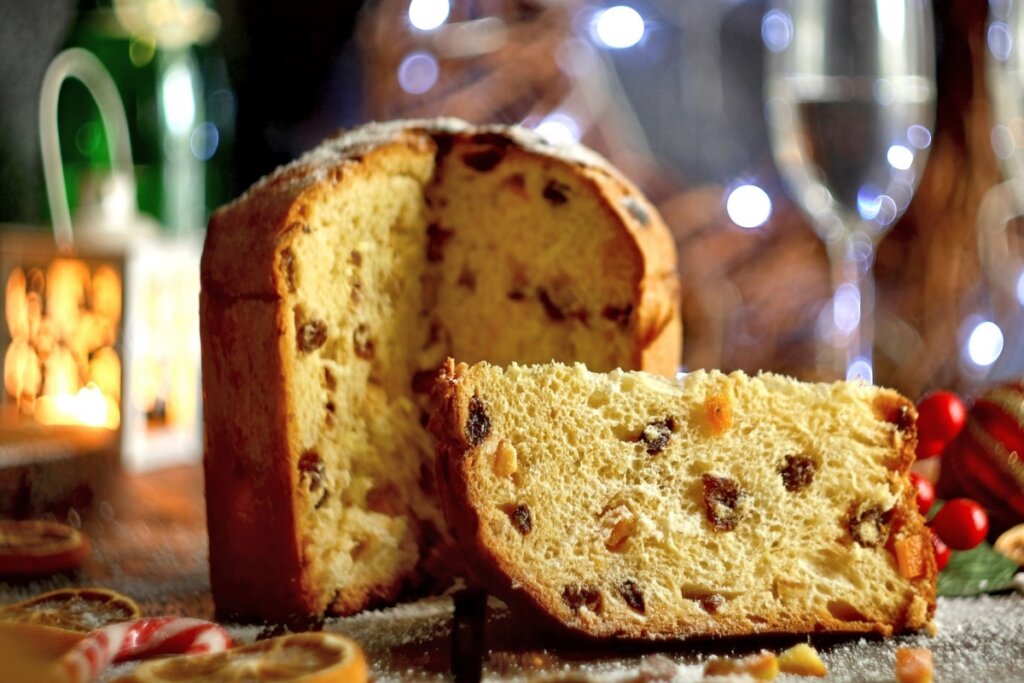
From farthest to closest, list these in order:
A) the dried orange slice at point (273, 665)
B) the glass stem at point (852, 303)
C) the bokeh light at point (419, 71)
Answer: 1. the bokeh light at point (419, 71)
2. the glass stem at point (852, 303)
3. the dried orange slice at point (273, 665)

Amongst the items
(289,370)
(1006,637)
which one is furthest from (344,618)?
(1006,637)

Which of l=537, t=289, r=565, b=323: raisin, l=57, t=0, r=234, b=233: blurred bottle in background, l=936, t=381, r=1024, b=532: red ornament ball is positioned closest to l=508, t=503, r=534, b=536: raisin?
l=537, t=289, r=565, b=323: raisin

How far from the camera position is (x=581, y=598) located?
1.50m

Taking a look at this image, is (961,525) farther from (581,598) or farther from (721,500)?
(581,598)

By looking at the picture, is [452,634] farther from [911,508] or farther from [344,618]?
[911,508]

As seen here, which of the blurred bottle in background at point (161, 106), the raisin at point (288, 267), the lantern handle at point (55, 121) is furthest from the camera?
the blurred bottle in background at point (161, 106)

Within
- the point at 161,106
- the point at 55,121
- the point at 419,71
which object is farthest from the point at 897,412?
the point at 161,106

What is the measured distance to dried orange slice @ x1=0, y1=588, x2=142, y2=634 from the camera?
Result: 61.0 inches

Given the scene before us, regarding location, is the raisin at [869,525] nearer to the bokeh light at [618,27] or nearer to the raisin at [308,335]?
the raisin at [308,335]

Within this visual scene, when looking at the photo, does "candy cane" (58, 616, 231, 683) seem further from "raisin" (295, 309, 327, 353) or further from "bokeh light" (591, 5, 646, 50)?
"bokeh light" (591, 5, 646, 50)

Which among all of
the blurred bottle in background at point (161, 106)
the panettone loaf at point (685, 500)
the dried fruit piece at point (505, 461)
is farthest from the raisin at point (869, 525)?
the blurred bottle in background at point (161, 106)

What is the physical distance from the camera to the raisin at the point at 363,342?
1870 millimetres

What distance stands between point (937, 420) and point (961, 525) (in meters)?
0.23

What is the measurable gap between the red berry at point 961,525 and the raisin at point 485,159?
3.18 feet
